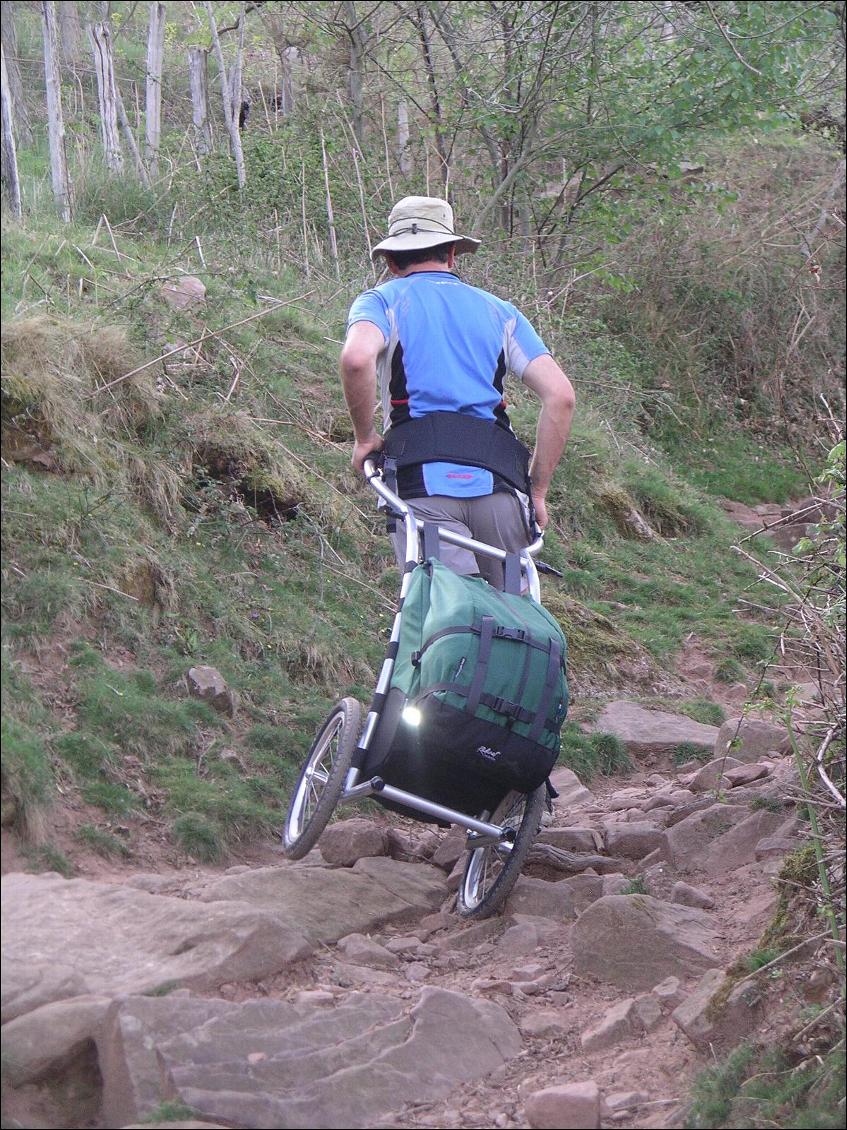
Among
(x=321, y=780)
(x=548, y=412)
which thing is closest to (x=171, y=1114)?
(x=321, y=780)

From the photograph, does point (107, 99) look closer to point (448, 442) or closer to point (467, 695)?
point (448, 442)

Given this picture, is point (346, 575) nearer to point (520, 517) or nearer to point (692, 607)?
point (520, 517)

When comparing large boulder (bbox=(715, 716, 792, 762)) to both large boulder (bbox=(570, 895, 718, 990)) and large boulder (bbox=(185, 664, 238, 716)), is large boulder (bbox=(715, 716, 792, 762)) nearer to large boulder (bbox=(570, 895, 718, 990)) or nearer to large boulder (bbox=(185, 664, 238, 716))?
large boulder (bbox=(570, 895, 718, 990))

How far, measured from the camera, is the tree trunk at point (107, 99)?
29.7ft

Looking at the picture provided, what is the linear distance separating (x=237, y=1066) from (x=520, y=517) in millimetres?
→ 2155

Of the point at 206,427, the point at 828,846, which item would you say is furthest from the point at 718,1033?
the point at 206,427

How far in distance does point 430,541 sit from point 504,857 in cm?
112

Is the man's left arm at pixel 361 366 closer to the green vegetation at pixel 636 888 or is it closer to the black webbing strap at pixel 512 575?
the black webbing strap at pixel 512 575

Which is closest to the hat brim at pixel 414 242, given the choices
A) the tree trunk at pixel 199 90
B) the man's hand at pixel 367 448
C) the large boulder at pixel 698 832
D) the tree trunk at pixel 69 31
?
the man's hand at pixel 367 448

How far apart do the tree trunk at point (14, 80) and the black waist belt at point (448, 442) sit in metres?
3.52

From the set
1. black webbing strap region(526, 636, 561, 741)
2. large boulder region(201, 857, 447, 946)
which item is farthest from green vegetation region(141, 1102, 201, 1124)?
black webbing strap region(526, 636, 561, 741)

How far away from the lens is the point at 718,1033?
367 centimetres

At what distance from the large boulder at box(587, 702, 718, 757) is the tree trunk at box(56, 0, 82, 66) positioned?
5576 millimetres

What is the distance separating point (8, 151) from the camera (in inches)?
258
